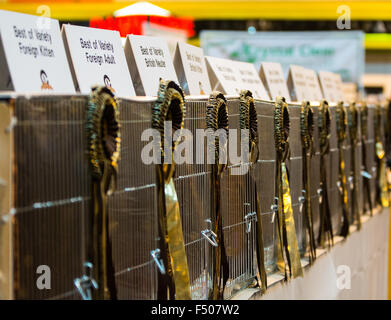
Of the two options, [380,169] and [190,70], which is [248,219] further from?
[380,169]

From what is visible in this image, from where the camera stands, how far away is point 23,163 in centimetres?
144

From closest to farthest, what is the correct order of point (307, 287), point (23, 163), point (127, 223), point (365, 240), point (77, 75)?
point (23, 163), point (127, 223), point (77, 75), point (307, 287), point (365, 240)

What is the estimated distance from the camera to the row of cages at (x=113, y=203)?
144cm

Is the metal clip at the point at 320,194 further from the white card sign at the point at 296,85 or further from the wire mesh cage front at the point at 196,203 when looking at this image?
the wire mesh cage front at the point at 196,203

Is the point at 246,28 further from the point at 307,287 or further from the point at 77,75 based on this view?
the point at 77,75

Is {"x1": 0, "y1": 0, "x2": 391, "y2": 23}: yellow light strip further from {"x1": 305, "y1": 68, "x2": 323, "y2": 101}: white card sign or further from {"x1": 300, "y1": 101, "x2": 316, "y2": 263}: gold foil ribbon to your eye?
{"x1": 300, "y1": 101, "x2": 316, "y2": 263}: gold foil ribbon

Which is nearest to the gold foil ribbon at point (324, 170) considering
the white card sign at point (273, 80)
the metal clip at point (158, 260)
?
the white card sign at point (273, 80)

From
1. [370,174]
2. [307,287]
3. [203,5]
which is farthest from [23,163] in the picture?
[203,5]

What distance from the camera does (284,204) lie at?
9.81 feet

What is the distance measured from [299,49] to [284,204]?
6220 millimetres

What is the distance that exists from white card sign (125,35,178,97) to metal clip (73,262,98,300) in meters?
0.88

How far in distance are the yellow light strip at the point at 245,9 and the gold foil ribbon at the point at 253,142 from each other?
1071cm

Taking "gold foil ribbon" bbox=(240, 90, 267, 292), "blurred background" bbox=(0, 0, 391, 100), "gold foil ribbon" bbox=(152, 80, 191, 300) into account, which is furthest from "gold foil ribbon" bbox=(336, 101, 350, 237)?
"blurred background" bbox=(0, 0, 391, 100)

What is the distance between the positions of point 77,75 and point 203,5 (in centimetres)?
1177
